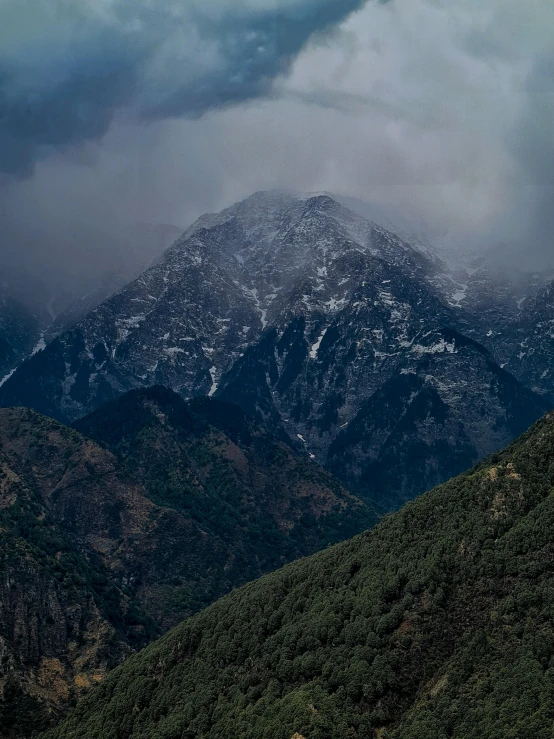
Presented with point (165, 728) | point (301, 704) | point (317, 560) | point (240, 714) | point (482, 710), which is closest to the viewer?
point (482, 710)

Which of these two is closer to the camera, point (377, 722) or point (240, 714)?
point (377, 722)

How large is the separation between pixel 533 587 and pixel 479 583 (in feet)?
35.8

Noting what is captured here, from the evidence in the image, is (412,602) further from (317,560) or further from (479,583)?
(317,560)

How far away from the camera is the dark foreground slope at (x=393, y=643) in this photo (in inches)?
4747

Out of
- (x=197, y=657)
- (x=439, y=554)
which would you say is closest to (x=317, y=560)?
(x=197, y=657)

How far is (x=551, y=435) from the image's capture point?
161000mm

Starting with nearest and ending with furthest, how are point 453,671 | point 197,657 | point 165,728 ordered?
point 453,671, point 165,728, point 197,657

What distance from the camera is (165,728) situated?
160 m

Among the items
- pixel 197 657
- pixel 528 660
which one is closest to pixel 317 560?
pixel 197 657

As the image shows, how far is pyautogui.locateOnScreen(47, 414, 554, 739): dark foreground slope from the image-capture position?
120562 millimetres

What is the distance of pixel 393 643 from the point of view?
140125 millimetres

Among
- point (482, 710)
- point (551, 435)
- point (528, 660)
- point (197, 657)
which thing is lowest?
point (197, 657)

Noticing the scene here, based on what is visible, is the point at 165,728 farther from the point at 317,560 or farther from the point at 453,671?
the point at 453,671

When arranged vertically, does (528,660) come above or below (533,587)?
below
